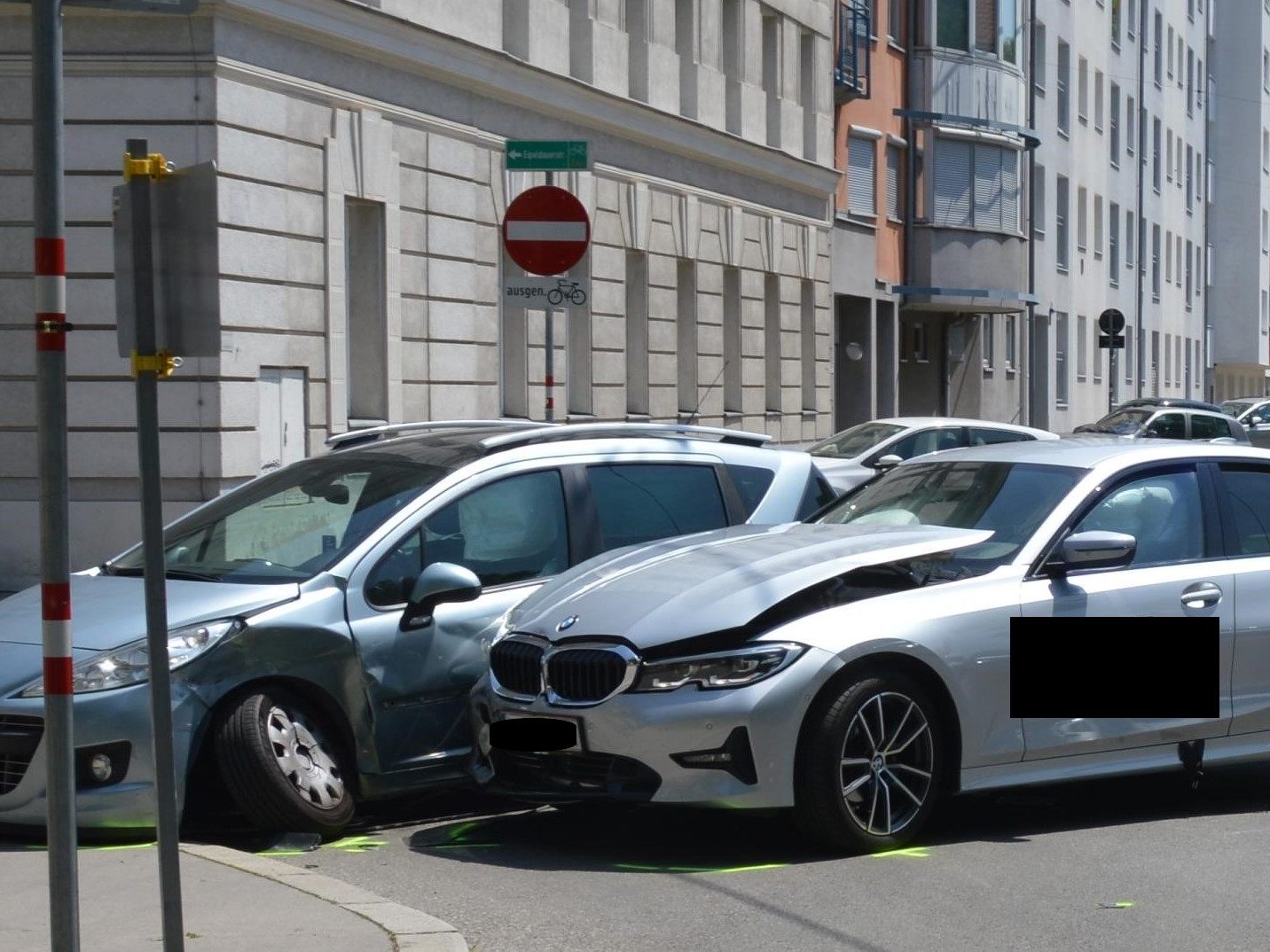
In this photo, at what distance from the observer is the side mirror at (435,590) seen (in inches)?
310

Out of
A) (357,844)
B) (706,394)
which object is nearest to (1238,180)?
(706,394)

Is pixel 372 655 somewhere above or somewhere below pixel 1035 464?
below

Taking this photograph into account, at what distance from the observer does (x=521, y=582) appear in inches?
334

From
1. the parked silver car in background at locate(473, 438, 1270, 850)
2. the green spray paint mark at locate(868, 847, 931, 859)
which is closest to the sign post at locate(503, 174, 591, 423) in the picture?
the parked silver car in background at locate(473, 438, 1270, 850)

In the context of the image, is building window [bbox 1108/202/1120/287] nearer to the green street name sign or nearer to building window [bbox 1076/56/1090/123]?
building window [bbox 1076/56/1090/123]

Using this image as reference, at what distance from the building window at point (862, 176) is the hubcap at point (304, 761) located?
31.9 metres

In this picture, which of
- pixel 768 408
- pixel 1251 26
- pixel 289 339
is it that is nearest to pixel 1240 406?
pixel 768 408

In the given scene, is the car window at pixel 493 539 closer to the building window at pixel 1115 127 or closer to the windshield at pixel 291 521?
the windshield at pixel 291 521

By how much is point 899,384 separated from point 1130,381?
2240 cm

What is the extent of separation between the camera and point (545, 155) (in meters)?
14.6

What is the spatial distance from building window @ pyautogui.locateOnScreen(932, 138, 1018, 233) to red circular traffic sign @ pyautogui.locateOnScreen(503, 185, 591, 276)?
2813cm

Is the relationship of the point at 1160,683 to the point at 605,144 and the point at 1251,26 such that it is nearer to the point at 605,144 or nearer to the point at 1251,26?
the point at 605,144

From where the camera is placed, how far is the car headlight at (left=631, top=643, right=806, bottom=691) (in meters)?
7.06

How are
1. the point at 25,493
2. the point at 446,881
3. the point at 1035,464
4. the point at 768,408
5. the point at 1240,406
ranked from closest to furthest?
the point at 446,881 → the point at 1035,464 → the point at 25,493 → the point at 768,408 → the point at 1240,406
